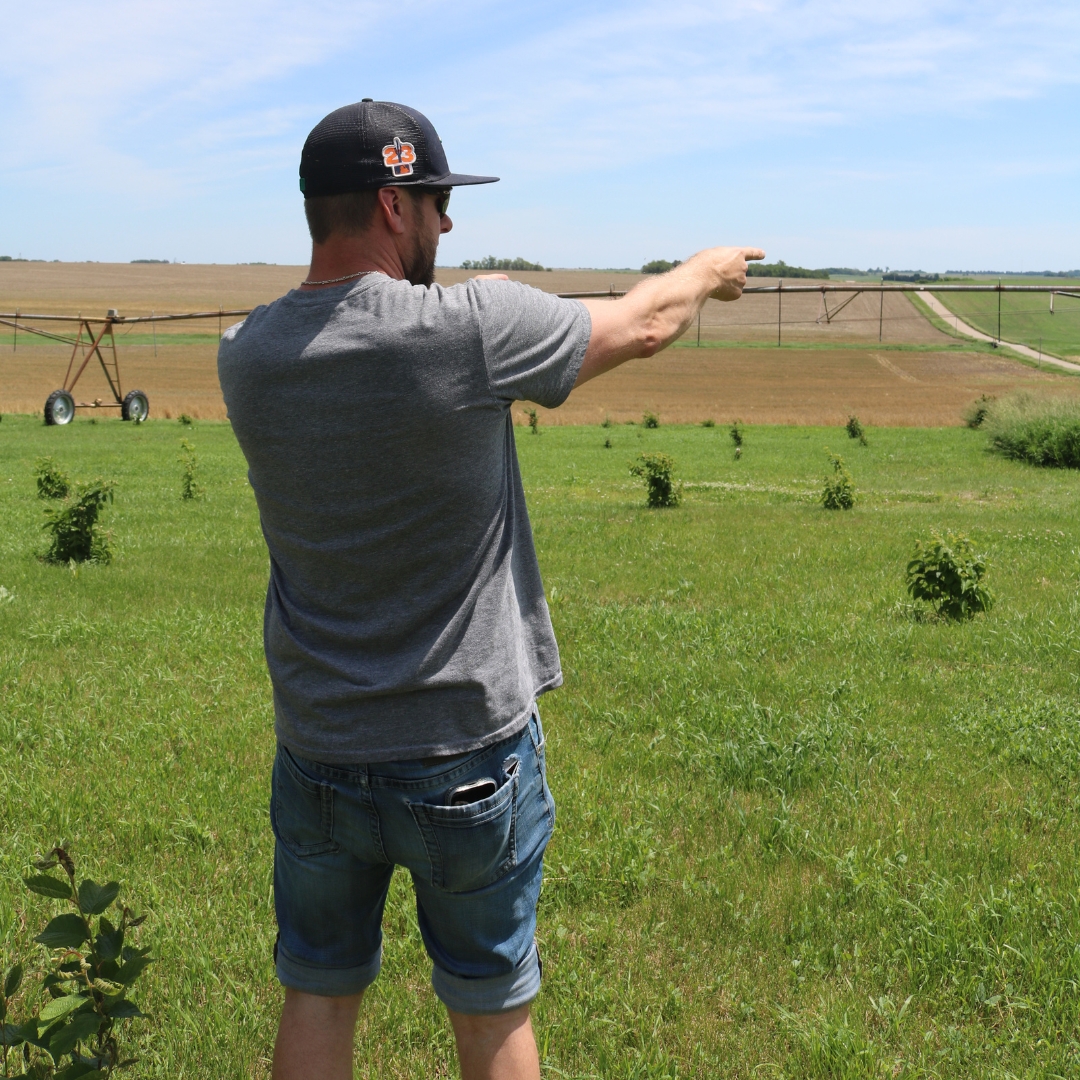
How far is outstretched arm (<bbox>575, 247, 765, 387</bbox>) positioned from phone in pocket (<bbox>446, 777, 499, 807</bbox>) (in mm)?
720

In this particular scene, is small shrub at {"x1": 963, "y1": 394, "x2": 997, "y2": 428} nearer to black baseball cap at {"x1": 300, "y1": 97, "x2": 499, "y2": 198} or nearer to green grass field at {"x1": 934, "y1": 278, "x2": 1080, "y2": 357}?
black baseball cap at {"x1": 300, "y1": 97, "x2": 499, "y2": 198}

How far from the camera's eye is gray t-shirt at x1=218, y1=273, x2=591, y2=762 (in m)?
1.71

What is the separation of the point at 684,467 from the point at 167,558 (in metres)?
14.7

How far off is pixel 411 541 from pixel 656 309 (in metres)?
0.67

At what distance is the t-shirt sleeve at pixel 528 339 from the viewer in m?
1.72

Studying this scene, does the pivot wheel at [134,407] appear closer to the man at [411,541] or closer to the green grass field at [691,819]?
the green grass field at [691,819]

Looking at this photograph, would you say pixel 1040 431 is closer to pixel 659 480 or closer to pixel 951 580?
pixel 659 480

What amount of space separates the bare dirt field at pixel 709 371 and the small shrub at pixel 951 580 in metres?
18.6

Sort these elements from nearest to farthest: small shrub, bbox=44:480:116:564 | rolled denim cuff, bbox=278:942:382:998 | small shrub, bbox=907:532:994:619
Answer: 1. rolled denim cuff, bbox=278:942:382:998
2. small shrub, bbox=907:532:994:619
3. small shrub, bbox=44:480:116:564

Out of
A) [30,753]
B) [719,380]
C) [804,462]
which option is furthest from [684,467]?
[719,380]

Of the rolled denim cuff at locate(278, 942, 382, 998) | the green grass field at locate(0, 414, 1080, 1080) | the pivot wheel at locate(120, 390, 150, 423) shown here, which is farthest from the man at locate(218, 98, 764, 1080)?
the pivot wheel at locate(120, 390, 150, 423)

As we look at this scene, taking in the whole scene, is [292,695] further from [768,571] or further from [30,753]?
[768,571]

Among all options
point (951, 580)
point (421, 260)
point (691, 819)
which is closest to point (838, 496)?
point (951, 580)

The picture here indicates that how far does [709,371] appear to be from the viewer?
64438 millimetres
